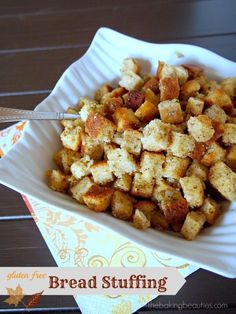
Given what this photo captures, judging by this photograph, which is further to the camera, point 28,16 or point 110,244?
point 28,16

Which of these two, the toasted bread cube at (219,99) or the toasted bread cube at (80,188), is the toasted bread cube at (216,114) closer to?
the toasted bread cube at (219,99)

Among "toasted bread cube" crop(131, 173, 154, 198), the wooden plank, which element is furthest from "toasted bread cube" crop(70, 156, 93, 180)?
the wooden plank

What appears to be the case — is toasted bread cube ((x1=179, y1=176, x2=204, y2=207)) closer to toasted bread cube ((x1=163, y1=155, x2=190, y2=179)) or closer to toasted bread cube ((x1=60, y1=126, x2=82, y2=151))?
toasted bread cube ((x1=163, y1=155, x2=190, y2=179))

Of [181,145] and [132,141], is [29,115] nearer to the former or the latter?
[132,141]

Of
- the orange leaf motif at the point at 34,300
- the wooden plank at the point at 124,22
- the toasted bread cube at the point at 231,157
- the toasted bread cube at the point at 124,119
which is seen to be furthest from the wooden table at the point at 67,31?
the toasted bread cube at the point at 231,157

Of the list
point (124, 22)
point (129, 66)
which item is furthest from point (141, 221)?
point (124, 22)

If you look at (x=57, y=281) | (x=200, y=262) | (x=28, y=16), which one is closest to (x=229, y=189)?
(x=200, y=262)

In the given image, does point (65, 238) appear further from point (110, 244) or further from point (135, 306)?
point (135, 306)
